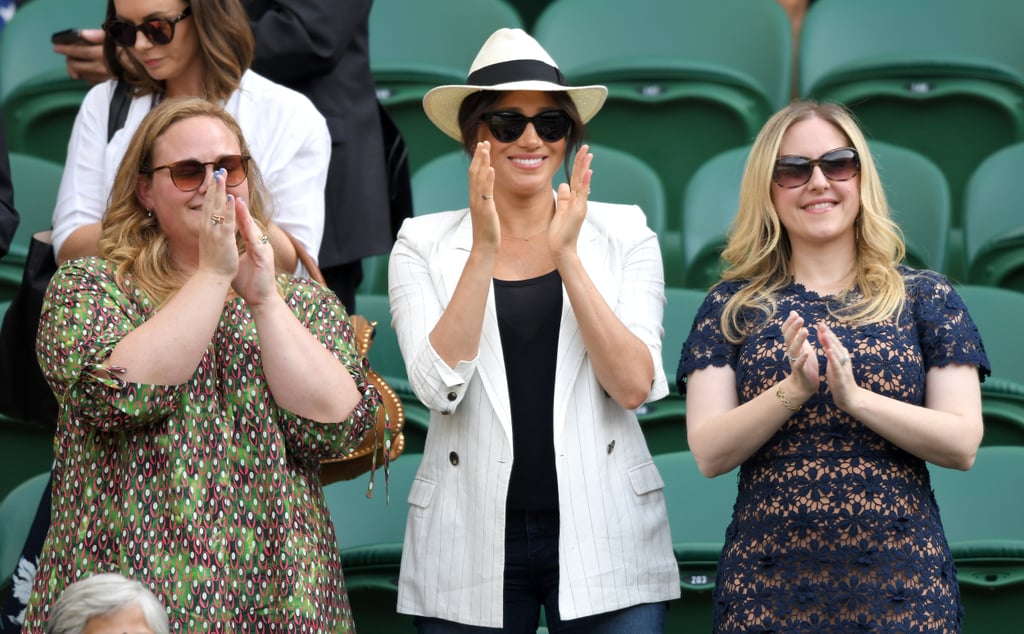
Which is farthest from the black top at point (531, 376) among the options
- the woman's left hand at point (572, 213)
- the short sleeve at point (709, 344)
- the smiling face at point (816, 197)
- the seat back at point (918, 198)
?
the seat back at point (918, 198)

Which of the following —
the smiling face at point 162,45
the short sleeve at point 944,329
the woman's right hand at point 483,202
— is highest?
the smiling face at point 162,45

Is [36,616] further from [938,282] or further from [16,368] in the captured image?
[938,282]

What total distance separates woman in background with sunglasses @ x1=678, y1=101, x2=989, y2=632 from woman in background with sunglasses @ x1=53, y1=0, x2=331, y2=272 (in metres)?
1.06

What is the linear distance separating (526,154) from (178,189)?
2.45ft

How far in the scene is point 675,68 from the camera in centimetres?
539

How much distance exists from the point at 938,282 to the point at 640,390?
66 centimetres

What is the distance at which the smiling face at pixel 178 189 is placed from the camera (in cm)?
297

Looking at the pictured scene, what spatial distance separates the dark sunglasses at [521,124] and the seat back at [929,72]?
2275 mm

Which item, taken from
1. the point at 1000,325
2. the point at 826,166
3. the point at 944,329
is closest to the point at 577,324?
the point at 826,166

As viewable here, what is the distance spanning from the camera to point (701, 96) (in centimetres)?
541

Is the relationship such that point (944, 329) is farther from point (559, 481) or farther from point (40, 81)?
point (40, 81)

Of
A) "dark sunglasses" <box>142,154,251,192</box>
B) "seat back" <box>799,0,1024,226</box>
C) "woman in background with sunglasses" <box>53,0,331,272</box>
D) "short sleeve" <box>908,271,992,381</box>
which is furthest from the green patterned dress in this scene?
"seat back" <box>799,0,1024,226</box>

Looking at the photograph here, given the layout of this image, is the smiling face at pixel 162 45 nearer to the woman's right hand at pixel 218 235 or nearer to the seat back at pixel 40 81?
the woman's right hand at pixel 218 235

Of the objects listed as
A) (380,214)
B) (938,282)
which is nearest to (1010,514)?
(938,282)
